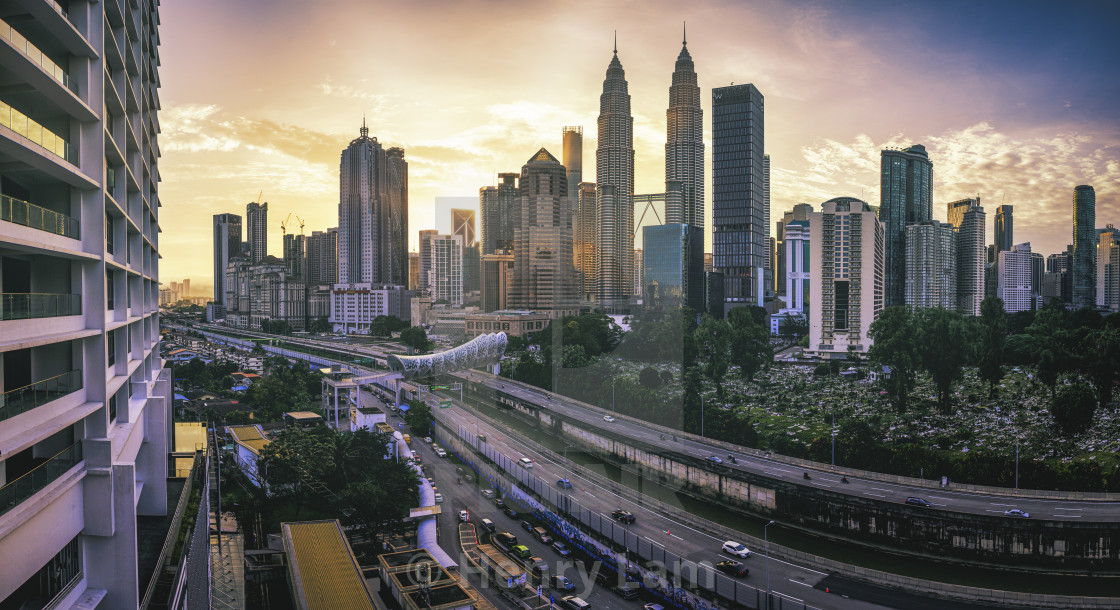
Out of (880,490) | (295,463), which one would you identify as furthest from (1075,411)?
(295,463)

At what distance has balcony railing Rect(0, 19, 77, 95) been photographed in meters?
2.26

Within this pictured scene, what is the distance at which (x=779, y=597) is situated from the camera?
6707 millimetres

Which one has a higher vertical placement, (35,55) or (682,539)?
(35,55)

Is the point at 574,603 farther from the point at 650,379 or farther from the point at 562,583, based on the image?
the point at 650,379

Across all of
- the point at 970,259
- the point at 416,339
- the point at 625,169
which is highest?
the point at 625,169

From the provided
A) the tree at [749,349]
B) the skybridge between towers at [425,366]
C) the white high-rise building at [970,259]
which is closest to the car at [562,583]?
the skybridge between towers at [425,366]

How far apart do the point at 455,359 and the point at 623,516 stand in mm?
12543

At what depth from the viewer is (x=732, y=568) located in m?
7.39

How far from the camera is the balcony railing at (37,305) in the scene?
7.40 feet

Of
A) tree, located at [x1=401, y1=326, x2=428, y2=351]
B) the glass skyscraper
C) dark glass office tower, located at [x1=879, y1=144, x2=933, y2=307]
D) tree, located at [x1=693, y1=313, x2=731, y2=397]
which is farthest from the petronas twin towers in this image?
tree, located at [x1=693, y1=313, x2=731, y2=397]

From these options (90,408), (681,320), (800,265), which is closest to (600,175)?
(800,265)

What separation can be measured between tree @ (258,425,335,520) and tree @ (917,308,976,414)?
11.2 meters

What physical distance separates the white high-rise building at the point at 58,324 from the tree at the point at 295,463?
564 cm

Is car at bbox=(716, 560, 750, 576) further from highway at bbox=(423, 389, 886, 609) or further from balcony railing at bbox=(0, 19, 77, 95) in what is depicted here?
balcony railing at bbox=(0, 19, 77, 95)
